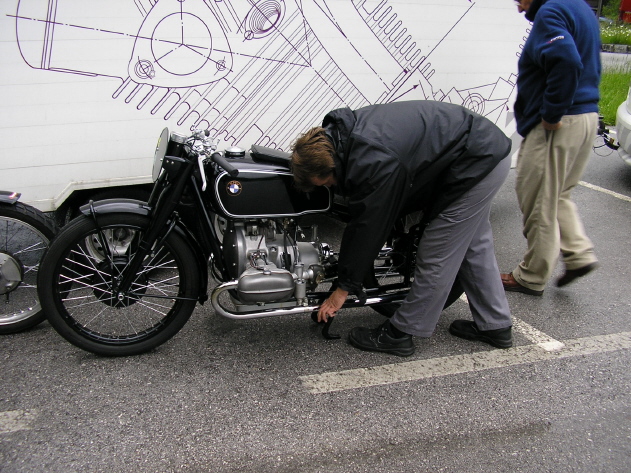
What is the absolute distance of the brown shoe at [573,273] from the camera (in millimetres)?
4102

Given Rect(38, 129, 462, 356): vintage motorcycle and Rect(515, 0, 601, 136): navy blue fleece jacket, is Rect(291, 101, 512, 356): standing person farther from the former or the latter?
Rect(515, 0, 601, 136): navy blue fleece jacket

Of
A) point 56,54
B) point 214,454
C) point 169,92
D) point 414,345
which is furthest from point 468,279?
point 56,54

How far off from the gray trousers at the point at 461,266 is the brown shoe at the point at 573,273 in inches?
35.7

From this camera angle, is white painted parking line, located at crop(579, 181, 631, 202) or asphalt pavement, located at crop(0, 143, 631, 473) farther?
white painted parking line, located at crop(579, 181, 631, 202)

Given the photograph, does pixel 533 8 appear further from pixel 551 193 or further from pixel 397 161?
pixel 397 161

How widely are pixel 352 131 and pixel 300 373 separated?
130 cm

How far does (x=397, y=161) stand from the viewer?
9.30 ft

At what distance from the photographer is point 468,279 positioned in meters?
3.49

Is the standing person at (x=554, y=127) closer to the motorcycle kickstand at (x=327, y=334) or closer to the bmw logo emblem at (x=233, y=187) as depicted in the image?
the motorcycle kickstand at (x=327, y=334)

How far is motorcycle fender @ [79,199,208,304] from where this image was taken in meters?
3.06

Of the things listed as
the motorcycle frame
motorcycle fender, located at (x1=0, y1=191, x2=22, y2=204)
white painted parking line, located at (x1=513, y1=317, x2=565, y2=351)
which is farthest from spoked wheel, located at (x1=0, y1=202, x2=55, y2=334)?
white painted parking line, located at (x1=513, y1=317, x2=565, y2=351)

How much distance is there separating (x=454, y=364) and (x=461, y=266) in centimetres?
55

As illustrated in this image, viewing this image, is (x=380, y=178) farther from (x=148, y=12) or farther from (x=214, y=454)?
(x=148, y=12)

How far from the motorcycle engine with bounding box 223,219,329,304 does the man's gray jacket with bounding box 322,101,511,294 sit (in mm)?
289
